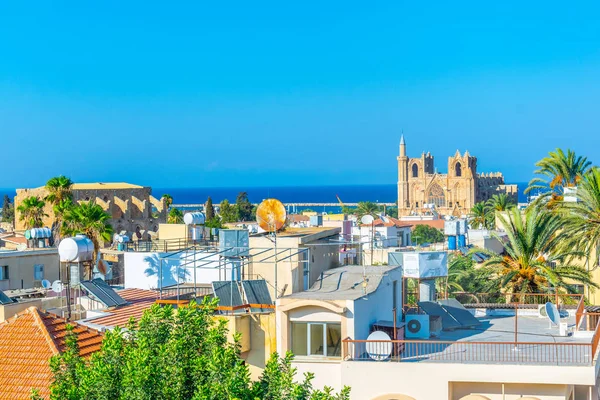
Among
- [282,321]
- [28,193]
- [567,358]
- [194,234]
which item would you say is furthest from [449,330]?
[28,193]

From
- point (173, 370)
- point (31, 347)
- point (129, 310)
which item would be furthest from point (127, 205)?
point (173, 370)

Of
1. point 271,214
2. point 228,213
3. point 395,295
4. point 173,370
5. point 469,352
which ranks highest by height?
point 228,213

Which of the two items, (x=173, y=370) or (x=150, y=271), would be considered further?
(x=150, y=271)

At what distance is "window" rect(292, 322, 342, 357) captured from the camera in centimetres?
1481

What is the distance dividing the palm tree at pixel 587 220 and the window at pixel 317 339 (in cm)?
1347

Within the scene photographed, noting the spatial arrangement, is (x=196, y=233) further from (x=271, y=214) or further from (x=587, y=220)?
(x=587, y=220)

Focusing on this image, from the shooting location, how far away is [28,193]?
76.7 meters

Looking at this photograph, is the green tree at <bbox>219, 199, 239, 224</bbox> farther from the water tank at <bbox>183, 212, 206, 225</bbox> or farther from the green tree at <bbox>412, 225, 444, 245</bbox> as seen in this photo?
the water tank at <bbox>183, 212, 206, 225</bbox>

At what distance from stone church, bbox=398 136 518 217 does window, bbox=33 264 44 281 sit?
132 m

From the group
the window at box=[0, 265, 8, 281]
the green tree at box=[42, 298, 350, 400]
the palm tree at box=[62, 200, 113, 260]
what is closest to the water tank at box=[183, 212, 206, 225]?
the palm tree at box=[62, 200, 113, 260]

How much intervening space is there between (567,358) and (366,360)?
342cm

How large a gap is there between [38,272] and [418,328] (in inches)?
839

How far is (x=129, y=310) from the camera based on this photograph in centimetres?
1967

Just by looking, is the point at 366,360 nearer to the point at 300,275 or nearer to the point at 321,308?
the point at 321,308
